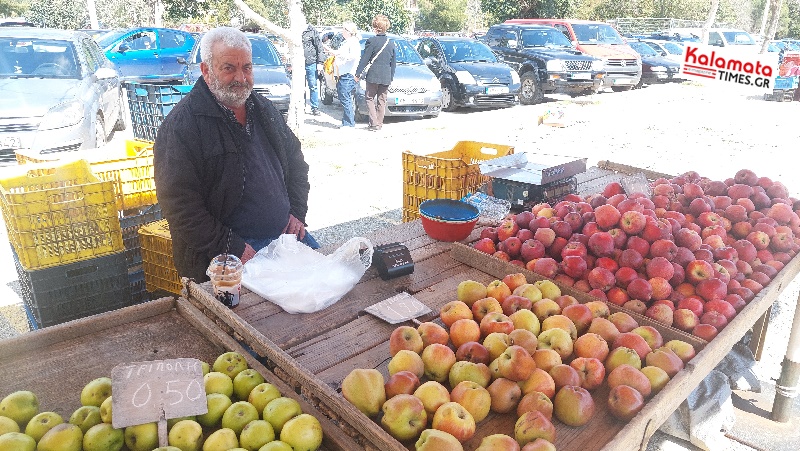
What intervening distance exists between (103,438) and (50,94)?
763cm

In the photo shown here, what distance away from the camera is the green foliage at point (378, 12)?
33.1 metres

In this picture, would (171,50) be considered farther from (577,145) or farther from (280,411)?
(280,411)

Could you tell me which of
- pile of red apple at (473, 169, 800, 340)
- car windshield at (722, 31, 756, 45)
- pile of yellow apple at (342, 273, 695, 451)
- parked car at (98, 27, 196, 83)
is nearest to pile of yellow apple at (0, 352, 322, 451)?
pile of yellow apple at (342, 273, 695, 451)

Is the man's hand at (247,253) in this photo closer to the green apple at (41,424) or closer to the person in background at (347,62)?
the green apple at (41,424)

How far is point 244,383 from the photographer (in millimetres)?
1782

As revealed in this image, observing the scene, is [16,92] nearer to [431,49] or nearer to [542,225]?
[542,225]

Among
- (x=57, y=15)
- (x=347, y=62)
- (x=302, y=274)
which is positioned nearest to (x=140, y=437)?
(x=302, y=274)

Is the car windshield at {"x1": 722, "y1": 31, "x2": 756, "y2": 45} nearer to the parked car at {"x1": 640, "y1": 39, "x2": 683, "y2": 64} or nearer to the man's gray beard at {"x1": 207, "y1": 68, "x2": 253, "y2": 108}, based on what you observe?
the parked car at {"x1": 640, "y1": 39, "x2": 683, "y2": 64}

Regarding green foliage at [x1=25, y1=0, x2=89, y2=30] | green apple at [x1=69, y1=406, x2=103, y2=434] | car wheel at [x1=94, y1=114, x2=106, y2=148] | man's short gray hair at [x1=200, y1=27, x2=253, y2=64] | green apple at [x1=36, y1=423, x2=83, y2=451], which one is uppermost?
green foliage at [x1=25, y1=0, x2=89, y2=30]

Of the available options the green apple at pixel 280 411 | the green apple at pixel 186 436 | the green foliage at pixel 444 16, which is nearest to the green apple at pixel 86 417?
the green apple at pixel 186 436

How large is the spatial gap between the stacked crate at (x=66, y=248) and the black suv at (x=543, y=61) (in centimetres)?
1317

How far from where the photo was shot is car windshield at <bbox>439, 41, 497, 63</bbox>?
44.9ft

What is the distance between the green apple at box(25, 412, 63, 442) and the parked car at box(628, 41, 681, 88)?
69.0 feet

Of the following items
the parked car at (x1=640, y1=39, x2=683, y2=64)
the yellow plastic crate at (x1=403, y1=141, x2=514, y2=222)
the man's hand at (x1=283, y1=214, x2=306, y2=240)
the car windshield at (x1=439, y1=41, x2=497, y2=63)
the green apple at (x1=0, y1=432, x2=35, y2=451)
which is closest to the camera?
the green apple at (x1=0, y1=432, x2=35, y2=451)
